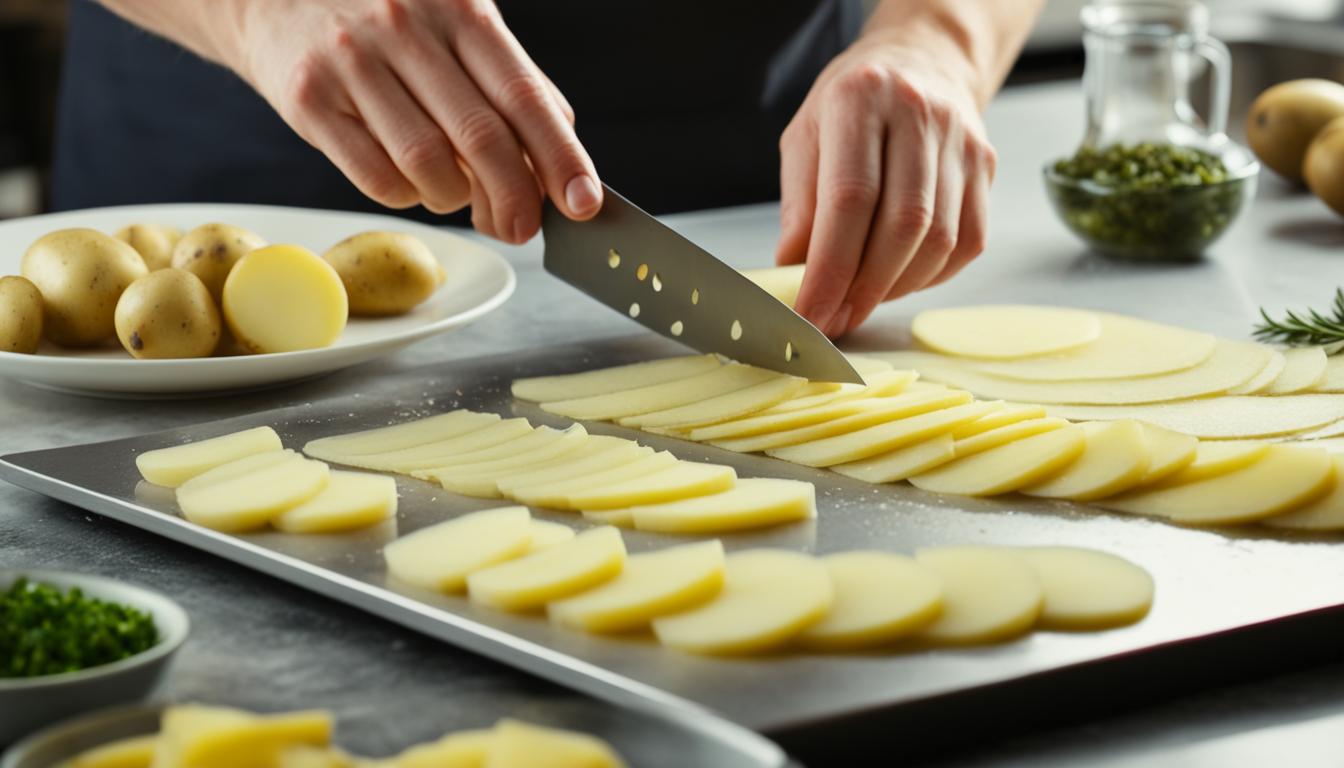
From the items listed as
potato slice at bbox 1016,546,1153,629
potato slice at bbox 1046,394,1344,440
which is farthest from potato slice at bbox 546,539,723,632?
potato slice at bbox 1046,394,1344,440

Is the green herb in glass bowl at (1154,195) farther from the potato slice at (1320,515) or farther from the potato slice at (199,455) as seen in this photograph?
the potato slice at (199,455)

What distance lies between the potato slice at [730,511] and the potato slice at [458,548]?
13cm

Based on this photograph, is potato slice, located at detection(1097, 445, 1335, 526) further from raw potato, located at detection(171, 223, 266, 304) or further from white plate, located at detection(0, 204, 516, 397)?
raw potato, located at detection(171, 223, 266, 304)

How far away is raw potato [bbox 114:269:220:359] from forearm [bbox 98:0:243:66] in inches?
18.6

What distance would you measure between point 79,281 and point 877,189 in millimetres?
1131

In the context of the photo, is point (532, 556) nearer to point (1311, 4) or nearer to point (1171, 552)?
point (1171, 552)

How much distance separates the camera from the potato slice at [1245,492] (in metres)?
1.62

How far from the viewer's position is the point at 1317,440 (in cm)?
186

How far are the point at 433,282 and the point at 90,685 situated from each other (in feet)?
4.06

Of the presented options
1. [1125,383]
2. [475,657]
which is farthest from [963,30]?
[475,657]

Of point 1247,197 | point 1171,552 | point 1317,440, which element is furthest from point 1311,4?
point 1171,552

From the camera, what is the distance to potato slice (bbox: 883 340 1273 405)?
201 centimetres

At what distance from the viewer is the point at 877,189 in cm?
221

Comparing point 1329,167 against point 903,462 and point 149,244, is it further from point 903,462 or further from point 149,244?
point 149,244
